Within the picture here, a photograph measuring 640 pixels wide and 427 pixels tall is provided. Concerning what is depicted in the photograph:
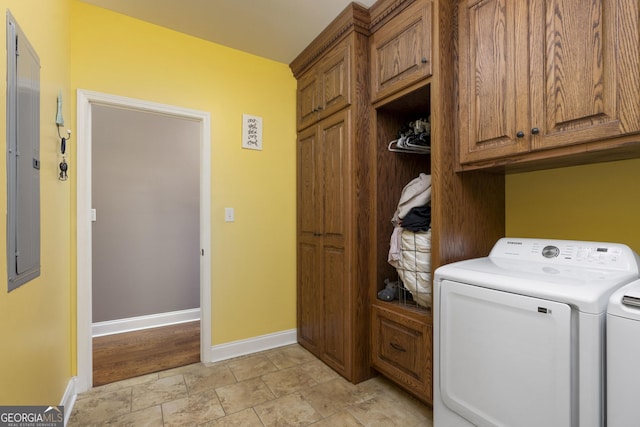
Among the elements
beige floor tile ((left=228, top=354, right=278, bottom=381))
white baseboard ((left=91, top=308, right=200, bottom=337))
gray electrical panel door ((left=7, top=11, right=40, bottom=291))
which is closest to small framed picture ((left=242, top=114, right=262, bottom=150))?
gray electrical panel door ((left=7, top=11, right=40, bottom=291))

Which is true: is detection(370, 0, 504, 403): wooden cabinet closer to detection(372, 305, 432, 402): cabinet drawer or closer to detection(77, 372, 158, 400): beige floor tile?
detection(372, 305, 432, 402): cabinet drawer

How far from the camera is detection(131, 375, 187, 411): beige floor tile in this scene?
190cm

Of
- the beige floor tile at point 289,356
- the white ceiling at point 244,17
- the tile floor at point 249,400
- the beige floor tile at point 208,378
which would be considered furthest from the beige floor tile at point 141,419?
the white ceiling at point 244,17

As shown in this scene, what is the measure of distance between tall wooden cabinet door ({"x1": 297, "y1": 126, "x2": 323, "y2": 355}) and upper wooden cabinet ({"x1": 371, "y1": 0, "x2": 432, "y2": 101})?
2.34 ft

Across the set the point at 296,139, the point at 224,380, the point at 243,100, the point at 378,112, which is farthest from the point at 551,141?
the point at 224,380

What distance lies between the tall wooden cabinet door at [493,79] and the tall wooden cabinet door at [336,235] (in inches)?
30.0

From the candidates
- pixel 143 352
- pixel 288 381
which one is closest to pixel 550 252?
pixel 288 381

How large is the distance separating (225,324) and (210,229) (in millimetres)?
790

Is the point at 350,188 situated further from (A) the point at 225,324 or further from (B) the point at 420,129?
(A) the point at 225,324

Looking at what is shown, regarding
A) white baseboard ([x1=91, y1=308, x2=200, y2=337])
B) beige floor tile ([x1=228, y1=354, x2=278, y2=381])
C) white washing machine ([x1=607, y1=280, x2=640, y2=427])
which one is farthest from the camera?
white baseboard ([x1=91, y1=308, x2=200, y2=337])

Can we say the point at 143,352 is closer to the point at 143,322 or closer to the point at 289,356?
the point at 143,322

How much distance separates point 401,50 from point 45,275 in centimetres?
222

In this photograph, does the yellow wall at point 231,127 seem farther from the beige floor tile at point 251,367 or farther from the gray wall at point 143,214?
the gray wall at point 143,214

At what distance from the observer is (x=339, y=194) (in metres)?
2.17
